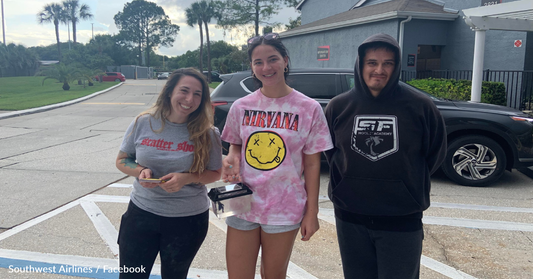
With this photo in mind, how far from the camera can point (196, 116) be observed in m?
2.37

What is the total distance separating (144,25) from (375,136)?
9977 cm

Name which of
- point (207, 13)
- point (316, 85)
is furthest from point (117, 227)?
point (207, 13)

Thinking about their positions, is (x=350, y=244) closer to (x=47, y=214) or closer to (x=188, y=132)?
(x=188, y=132)

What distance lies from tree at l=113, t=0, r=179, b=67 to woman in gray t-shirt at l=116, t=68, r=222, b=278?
93175 mm

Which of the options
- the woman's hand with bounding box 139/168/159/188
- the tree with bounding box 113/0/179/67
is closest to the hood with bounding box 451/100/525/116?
the woman's hand with bounding box 139/168/159/188

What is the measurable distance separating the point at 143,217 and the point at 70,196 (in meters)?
3.63

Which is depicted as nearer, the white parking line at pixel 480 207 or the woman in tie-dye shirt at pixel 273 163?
the woman in tie-dye shirt at pixel 273 163

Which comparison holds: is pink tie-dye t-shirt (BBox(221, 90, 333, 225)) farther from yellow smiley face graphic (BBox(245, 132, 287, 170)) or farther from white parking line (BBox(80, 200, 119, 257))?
white parking line (BBox(80, 200, 119, 257))

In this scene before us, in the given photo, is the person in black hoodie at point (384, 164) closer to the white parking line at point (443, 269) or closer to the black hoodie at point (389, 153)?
the black hoodie at point (389, 153)

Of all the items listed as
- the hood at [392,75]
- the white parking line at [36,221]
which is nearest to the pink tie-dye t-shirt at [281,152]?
the hood at [392,75]

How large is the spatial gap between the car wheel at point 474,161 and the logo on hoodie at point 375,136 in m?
4.16

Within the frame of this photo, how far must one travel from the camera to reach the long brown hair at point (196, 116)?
2.27m

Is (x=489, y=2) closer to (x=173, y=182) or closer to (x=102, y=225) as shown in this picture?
(x=102, y=225)

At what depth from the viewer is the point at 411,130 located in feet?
6.45
